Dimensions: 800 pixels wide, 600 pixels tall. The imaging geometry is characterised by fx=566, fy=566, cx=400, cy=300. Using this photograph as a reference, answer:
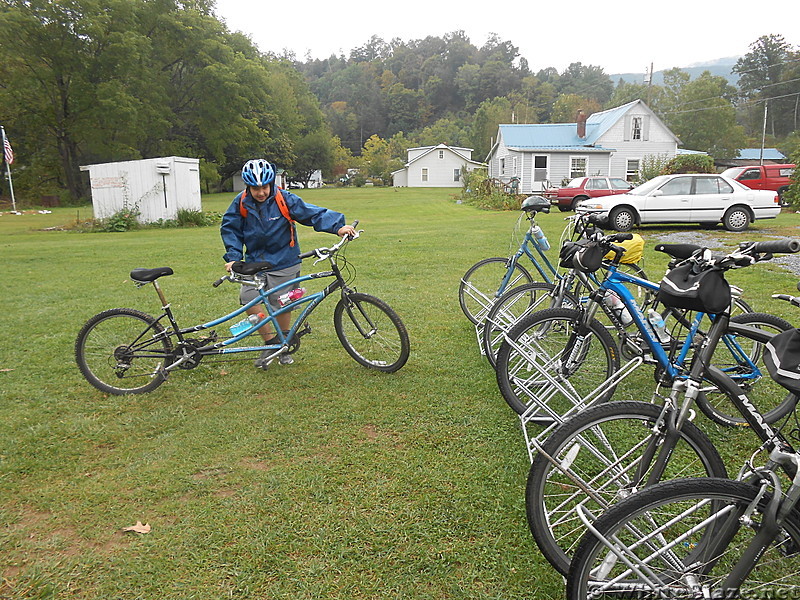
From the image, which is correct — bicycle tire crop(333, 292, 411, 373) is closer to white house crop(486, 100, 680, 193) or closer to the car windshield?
the car windshield

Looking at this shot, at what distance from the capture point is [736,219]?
14539 millimetres

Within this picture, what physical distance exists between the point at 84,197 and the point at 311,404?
127 feet

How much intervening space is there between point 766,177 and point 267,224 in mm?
24284

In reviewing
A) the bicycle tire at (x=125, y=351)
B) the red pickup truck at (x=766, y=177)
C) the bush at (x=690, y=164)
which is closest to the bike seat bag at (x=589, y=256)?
the bicycle tire at (x=125, y=351)

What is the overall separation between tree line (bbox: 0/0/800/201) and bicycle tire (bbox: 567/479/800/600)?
122ft

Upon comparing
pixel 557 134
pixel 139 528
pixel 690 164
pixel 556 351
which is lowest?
pixel 139 528

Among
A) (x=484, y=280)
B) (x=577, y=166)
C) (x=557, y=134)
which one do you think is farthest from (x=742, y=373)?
(x=557, y=134)

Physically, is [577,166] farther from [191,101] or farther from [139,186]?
[191,101]

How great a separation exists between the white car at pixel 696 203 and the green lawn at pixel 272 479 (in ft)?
30.7

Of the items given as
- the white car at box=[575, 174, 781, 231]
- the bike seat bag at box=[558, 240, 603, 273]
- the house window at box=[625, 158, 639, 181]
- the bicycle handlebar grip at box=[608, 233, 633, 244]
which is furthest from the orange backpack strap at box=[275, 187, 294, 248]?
the house window at box=[625, 158, 639, 181]

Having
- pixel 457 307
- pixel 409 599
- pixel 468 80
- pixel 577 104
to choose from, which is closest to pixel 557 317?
pixel 409 599

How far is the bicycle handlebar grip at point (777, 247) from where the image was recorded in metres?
1.96

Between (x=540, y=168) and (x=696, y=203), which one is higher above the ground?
(x=540, y=168)

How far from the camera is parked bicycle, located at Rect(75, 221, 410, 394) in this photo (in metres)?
4.41
